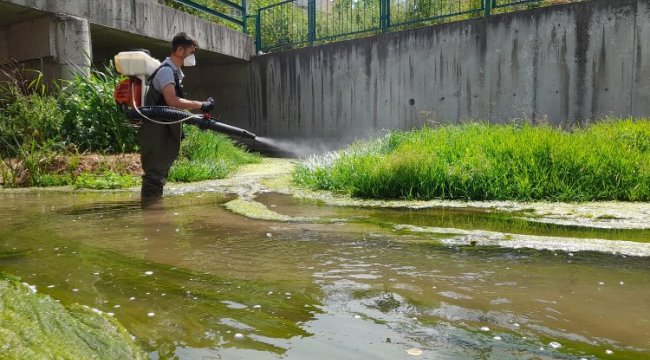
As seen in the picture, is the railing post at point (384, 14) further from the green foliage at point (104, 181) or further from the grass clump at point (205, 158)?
the green foliage at point (104, 181)

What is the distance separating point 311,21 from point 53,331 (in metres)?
12.0

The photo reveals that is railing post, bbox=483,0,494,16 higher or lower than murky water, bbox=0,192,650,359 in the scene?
higher

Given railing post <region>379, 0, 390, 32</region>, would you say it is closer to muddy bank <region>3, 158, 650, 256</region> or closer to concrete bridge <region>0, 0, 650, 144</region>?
concrete bridge <region>0, 0, 650, 144</region>

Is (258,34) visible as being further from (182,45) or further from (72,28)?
(182,45)

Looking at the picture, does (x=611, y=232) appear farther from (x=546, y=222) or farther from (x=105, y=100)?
(x=105, y=100)

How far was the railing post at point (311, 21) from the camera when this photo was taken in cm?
1277

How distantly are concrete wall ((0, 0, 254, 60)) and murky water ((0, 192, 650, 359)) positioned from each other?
5.50 meters

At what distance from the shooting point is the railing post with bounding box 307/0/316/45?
41.9ft

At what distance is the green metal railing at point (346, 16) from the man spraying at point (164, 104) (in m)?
6.55

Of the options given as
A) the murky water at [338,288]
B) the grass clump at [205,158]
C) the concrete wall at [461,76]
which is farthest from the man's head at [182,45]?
the concrete wall at [461,76]

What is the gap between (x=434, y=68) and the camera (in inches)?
411

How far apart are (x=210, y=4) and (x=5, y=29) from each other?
6.31 meters

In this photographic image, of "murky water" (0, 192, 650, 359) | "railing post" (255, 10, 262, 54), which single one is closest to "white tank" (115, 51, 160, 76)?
"murky water" (0, 192, 650, 359)

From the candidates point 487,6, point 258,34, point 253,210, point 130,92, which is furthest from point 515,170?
point 258,34
